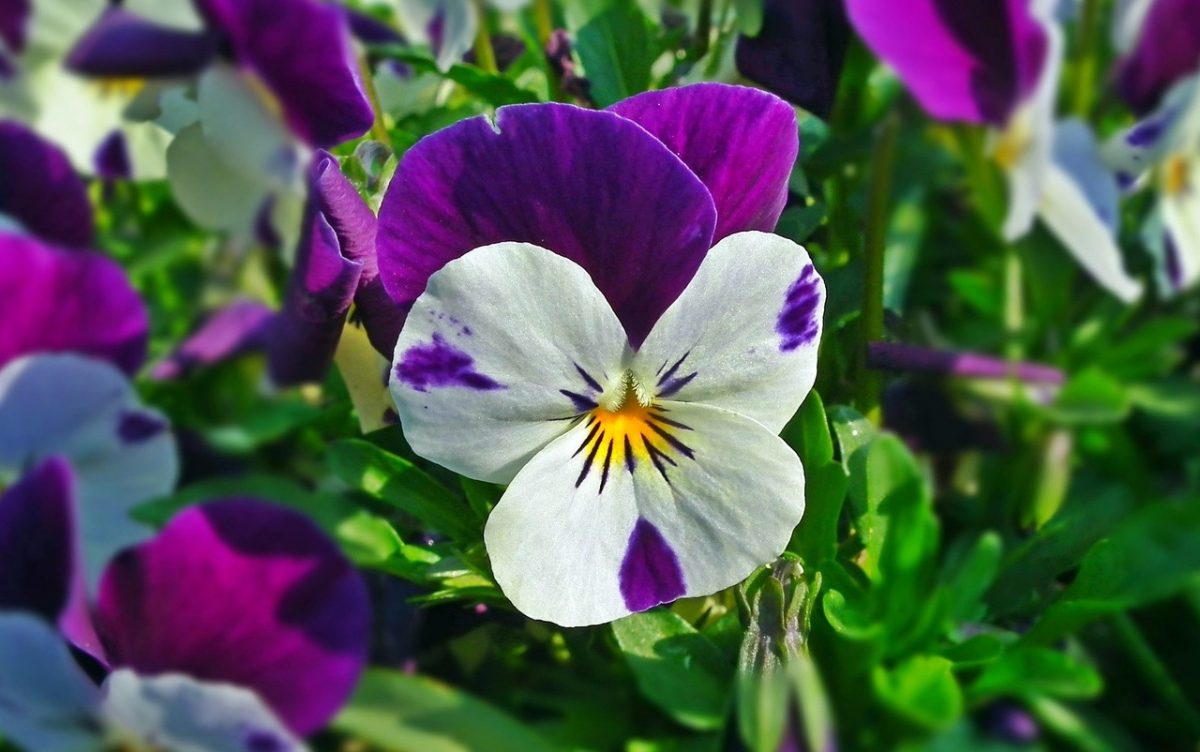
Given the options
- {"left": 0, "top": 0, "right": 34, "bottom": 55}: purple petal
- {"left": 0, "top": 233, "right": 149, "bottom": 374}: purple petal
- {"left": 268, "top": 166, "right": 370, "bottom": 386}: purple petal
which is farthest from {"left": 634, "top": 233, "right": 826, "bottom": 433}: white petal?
{"left": 0, "top": 0, "right": 34, "bottom": 55}: purple petal

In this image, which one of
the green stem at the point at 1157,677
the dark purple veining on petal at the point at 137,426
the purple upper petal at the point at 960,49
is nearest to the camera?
the purple upper petal at the point at 960,49

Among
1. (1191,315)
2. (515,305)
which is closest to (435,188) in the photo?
(515,305)

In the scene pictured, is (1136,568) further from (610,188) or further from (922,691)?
(610,188)

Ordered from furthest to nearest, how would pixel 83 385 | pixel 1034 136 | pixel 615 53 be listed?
pixel 615 53 < pixel 83 385 < pixel 1034 136

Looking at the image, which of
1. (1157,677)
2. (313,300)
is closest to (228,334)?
(313,300)

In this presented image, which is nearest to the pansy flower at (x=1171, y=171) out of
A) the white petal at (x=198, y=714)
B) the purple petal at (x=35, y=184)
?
the white petal at (x=198, y=714)

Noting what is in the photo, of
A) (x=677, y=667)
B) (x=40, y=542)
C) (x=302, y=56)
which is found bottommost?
(x=677, y=667)

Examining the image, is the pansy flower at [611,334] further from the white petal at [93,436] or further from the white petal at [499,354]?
the white petal at [93,436]
